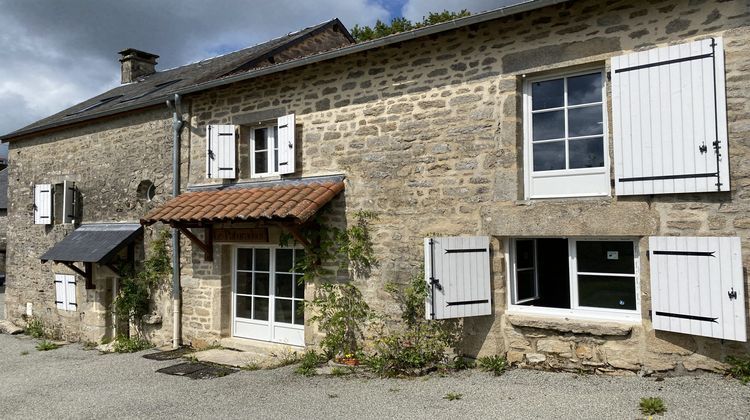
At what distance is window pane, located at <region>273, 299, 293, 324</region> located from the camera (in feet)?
25.8

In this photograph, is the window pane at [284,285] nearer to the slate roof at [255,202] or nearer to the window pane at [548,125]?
the slate roof at [255,202]

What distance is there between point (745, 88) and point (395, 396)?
164 inches

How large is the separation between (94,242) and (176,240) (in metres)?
2.05

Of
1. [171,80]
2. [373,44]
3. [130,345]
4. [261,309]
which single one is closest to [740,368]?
[373,44]

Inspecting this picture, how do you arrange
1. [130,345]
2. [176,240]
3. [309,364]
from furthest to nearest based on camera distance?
[130,345] → [176,240] → [309,364]

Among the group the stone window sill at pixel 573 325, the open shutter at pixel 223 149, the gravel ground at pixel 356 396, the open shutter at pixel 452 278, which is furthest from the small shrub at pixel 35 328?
the stone window sill at pixel 573 325

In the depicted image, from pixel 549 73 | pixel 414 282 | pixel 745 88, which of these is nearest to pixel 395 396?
pixel 414 282

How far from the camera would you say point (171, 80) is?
11.9 m

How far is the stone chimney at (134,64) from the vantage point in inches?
586

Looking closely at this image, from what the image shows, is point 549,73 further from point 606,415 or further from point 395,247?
point 606,415

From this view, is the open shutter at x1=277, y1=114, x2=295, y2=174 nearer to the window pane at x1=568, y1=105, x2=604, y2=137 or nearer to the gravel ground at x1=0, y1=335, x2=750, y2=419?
the gravel ground at x1=0, y1=335, x2=750, y2=419

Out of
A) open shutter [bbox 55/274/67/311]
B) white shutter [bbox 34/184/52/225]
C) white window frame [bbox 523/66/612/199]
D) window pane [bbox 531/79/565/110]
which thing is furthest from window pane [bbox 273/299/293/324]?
white shutter [bbox 34/184/52/225]

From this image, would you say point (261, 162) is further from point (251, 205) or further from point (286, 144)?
point (251, 205)

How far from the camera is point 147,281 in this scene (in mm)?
9219
